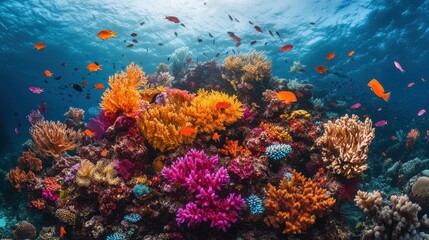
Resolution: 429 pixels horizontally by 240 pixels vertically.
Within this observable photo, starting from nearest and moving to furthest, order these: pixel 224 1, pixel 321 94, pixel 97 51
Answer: pixel 321 94, pixel 224 1, pixel 97 51

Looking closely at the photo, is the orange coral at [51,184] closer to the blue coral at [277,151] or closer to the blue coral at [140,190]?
the blue coral at [140,190]

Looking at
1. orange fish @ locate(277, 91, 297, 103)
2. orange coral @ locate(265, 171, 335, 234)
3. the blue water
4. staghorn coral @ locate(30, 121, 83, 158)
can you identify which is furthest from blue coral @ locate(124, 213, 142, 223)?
the blue water

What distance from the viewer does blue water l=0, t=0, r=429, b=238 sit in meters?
21.3

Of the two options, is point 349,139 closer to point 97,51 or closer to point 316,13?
point 316,13

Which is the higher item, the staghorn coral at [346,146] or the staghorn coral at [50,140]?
the staghorn coral at [50,140]

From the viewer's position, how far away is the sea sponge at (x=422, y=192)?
25.0 ft

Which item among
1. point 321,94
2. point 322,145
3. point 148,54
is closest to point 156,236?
point 322,145

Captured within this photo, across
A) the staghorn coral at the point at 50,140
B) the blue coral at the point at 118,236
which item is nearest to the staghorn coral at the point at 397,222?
the blue coral at the point at 118,236

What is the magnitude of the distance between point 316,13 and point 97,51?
1111 inches

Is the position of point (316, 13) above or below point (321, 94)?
above

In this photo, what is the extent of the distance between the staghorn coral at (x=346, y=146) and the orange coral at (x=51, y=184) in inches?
253

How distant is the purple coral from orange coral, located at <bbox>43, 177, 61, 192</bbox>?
312 centimetres

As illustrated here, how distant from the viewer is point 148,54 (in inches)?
1382

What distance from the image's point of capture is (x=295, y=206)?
426 centimetres
